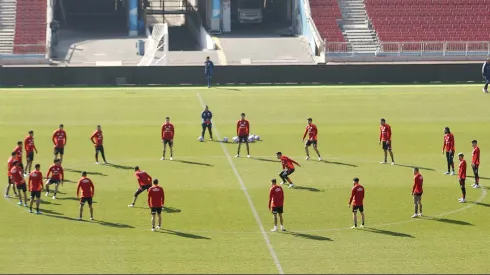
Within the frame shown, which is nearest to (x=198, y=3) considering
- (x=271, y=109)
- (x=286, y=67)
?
(x=286, y=67)

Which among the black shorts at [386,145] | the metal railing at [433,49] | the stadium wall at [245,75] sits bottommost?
the black shorts at [386,145]

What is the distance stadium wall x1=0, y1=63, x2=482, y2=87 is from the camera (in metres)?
55.7

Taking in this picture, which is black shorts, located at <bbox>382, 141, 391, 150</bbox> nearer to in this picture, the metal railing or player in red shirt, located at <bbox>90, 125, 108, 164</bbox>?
player in red shirt, located at <bbox>90, 125, 108, 164</bbox>

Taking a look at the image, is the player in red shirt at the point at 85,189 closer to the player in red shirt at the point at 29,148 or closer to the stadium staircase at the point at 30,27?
the player in red shirt at the point at 29,148

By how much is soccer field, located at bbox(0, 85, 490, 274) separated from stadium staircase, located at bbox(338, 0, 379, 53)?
10.8m

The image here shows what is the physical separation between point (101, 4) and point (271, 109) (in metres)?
32.2

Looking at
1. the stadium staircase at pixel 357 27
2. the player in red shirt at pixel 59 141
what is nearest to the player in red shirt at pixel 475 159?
the player in red shirt at pixel 59 141

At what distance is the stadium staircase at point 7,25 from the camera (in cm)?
6194

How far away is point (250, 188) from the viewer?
33.0 metres

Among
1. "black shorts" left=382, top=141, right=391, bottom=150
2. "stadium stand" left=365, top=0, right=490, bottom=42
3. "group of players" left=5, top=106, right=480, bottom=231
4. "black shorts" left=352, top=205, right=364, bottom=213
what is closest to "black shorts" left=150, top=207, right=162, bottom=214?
"group of players" left=5, top=106, right=480, bottom=231

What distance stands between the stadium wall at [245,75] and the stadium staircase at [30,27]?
582cm

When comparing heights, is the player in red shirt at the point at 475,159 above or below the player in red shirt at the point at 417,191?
above

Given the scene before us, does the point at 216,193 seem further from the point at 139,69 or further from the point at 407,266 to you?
the point at 139,69

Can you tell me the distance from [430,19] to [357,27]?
4.87 meters
